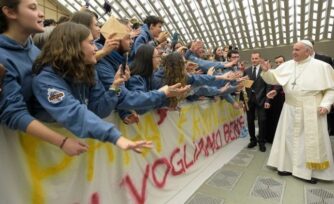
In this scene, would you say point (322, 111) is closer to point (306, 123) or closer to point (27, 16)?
point (306, 123)

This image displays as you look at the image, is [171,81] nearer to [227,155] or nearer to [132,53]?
[132,53]

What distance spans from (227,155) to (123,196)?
8.39ft

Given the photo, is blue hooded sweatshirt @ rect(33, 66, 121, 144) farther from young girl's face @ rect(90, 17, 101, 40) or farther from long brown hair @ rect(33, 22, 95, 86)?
young girl's face @ rect(90, 17, 101, 40)

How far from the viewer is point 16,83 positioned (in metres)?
1.39

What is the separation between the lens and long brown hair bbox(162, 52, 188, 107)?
9.43 feet

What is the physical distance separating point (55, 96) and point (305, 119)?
320 cm

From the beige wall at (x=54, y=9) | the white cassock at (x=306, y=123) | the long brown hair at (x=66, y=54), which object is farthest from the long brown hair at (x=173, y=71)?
A: the beige wall at (x=54, y=9)

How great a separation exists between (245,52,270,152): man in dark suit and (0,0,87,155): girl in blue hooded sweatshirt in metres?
4.07

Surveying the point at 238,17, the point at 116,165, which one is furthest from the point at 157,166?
the point at 238,17

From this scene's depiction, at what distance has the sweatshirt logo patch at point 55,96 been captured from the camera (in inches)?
54.0

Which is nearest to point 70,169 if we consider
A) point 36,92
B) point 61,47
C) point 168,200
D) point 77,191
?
point 77,191

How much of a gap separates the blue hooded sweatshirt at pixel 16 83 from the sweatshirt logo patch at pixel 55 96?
0.40 feet

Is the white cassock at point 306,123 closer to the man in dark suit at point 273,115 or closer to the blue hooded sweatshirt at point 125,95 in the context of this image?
the man in dark suit at point 273,115

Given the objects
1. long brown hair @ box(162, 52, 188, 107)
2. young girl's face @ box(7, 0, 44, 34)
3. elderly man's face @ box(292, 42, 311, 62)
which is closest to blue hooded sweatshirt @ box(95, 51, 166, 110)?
young girl's face @ box(7, 0, 44, 34)
